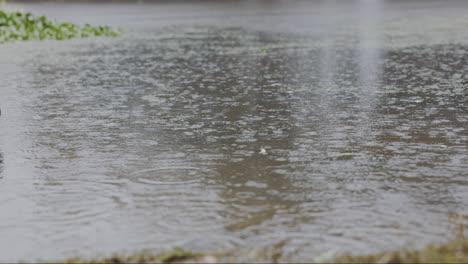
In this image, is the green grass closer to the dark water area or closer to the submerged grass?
the dark water area

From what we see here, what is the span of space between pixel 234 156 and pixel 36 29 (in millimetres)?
13181

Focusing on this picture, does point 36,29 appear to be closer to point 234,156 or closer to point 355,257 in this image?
point 234,156

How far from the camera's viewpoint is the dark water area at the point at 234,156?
10.6 ft

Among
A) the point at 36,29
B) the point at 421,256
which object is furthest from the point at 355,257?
the point at 36,29

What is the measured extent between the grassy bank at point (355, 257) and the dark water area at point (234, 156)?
0.08m

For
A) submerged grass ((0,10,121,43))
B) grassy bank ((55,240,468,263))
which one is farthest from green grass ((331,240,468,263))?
submerged grass ((0,10,121,43))

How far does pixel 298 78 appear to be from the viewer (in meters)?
8.74

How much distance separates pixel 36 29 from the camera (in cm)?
1673

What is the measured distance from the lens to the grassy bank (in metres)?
2.85

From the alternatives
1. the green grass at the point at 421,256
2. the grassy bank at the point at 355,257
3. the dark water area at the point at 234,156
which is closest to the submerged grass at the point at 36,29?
the dark water area at the point at 234,156

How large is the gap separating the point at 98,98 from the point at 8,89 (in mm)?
1454

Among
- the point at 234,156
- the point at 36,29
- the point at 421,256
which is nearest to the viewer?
the point at 421,256

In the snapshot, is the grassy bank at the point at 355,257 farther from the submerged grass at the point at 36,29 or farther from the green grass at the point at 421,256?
the submerged grass at the point at 36,29

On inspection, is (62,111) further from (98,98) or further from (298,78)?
(298,78)
